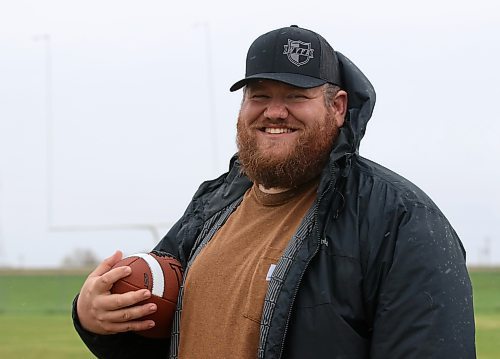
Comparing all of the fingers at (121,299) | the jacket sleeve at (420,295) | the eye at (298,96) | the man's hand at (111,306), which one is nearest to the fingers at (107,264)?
the man's hand at (111,306)

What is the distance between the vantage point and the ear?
3.37 metres

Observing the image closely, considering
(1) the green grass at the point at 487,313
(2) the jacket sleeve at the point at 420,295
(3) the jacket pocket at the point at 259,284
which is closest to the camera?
(2) the jacket sleeve at the point at 420,295

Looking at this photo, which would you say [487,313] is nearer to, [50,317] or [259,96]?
[50,317]

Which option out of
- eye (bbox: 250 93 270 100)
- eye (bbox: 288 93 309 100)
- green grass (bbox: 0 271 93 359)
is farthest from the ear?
green grass (bbox: 0 271 93 359)

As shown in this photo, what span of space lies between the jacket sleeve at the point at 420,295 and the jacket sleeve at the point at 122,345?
0.97 meters

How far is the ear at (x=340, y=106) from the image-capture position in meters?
3.37

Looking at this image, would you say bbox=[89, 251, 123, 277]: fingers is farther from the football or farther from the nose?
the nose

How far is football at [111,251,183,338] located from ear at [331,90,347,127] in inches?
30.7

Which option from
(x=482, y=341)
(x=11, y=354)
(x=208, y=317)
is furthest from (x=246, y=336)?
(x=482, y=341)

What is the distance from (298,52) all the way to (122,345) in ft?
3.93

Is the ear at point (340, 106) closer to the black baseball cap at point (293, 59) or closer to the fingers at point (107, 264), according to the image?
the black baseball cap at point (293, 59)

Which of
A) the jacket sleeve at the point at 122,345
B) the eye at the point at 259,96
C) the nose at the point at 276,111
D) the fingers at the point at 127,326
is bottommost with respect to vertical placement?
the jacket sleeve at the point at 122,345

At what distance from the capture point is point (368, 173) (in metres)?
3.23

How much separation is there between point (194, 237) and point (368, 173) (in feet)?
2.57
